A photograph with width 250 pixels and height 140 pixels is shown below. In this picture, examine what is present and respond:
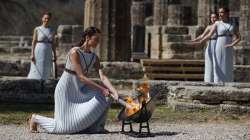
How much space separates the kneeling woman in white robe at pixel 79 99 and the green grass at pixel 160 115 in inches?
66.9

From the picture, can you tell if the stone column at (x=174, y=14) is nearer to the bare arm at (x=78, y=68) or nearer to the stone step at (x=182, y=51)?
the stone step at (x=182, y=51)

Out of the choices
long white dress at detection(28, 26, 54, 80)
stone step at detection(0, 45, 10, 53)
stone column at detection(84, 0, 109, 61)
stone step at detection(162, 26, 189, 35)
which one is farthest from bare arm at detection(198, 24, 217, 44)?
stone step at detection(0, 45, 10, 53)

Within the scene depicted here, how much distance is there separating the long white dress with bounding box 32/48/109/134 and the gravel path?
0.50 feet

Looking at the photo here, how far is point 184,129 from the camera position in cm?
1020

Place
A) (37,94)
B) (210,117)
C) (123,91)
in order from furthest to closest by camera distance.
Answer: (123,91) < (37,94) < (210,117)

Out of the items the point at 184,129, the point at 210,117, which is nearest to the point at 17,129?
the point at 184,129

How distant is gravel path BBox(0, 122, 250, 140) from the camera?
9031 mm

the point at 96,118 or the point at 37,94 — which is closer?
the point at 96,118

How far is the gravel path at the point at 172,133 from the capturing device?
9.03 m

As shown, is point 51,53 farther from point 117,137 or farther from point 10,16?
point 10,16

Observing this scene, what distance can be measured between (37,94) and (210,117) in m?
3.39

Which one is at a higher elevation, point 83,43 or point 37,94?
point 83,43

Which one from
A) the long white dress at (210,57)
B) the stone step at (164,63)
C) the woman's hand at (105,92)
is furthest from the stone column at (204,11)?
the woman's hand at (105,92)

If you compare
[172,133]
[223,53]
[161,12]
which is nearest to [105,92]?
[172,133]
